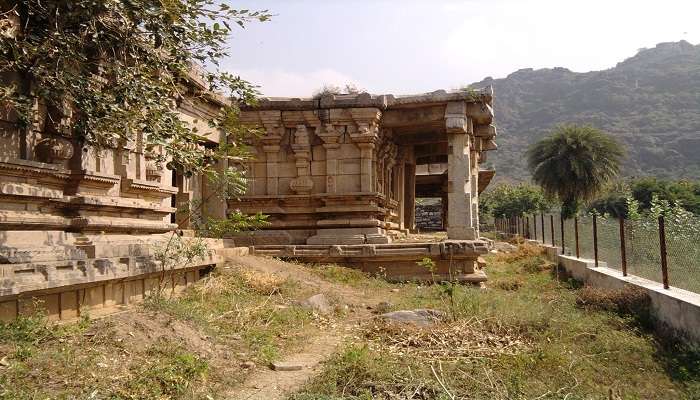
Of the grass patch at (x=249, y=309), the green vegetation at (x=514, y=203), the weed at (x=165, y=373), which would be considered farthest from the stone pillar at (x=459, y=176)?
the green vegetation at (x=514, y=203)

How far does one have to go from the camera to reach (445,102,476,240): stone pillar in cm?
1240

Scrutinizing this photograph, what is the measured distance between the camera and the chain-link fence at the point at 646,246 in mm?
7504

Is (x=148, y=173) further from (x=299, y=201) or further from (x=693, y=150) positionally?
(x=693, y=150)

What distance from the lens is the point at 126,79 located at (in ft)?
19.6

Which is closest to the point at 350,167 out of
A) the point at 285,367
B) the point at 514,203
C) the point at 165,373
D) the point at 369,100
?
the point at 369,100

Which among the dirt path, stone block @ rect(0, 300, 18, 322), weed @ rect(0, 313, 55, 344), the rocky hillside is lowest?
Answer: the dirt path

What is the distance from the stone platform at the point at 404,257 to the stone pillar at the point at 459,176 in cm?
87

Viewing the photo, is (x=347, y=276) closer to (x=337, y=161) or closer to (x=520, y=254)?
(x=337, y=161)

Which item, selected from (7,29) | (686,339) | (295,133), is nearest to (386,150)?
(295,133)

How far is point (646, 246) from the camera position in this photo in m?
8.91

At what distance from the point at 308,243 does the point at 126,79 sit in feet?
23.2

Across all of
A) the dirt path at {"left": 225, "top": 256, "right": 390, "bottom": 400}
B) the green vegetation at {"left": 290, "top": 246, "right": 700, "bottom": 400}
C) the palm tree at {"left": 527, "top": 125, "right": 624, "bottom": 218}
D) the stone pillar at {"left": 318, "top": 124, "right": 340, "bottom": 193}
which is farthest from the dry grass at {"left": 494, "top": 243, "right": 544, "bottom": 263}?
the palm tree at {"left": 527, "top": 125, "right": 624, "bottom": 218}

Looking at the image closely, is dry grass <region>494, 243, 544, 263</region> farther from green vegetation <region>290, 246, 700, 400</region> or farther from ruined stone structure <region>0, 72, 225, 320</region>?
ruined stone structure <region>0, 72, 225, 320</region>

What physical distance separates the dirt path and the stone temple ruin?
1.06m
